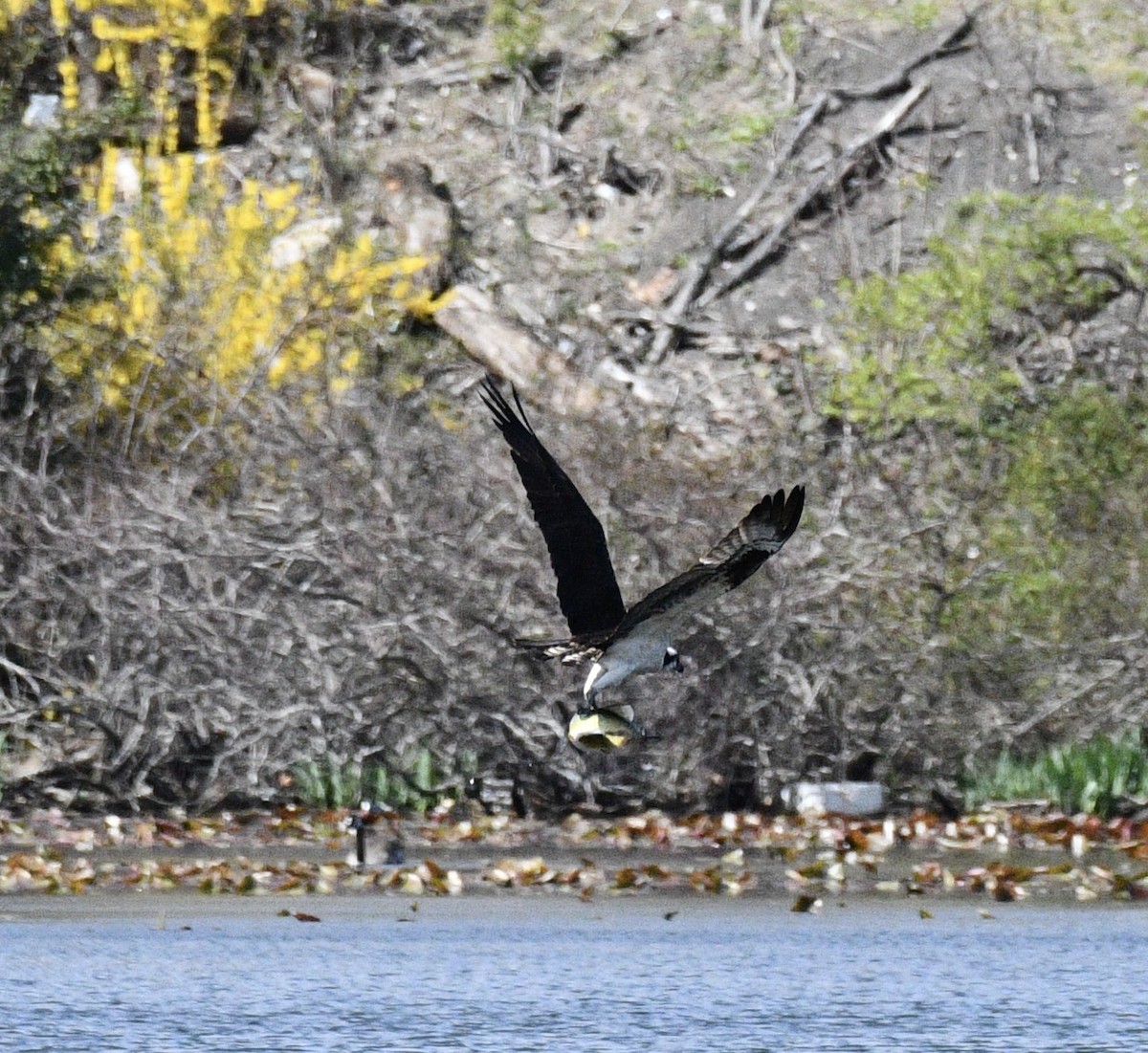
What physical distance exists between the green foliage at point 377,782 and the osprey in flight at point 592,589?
13.1ft

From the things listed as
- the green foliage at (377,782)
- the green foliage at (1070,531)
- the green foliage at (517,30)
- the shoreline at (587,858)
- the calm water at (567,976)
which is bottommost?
the calm water at (567,976)

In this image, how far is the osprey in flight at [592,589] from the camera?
909 centimetres

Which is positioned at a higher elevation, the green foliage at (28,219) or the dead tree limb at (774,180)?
the dead tree limb at (774,180)

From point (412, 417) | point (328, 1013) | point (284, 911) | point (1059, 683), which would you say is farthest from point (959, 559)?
point (328, 1013)

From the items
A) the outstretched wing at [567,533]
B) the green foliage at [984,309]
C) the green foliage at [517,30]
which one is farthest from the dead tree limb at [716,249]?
the outstretched wing at [567,533]

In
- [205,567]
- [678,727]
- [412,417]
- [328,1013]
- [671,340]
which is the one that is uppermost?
[671,340]

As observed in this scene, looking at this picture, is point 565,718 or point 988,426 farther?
point 988,426

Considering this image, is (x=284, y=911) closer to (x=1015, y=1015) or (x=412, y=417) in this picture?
(x=1015, y=1015)

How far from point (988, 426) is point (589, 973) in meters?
7.50

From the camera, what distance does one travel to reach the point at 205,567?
46.3 feet

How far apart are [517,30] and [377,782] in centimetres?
1296

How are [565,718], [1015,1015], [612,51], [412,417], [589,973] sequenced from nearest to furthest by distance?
[1015,1015], [589,973], [565,718], [412,417], [612,51]

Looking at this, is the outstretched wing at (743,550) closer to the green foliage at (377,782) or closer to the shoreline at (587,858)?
Answer: the shoreline at (587,858)

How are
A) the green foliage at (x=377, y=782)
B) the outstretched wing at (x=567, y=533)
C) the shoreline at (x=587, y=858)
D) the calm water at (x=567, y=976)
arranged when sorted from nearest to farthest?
the calm water at (x=567, y=976), the outstretched wing at (x=567, y=533), the shoreline at (x=587, y=858), the green foliage at (x=377, y=782)
